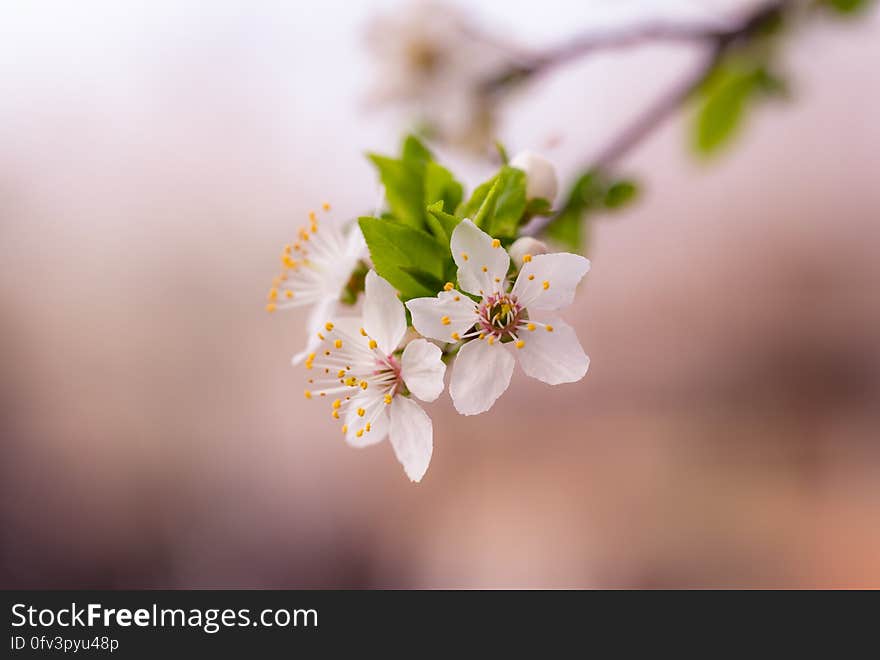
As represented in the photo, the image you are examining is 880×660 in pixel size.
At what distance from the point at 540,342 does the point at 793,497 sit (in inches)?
92.7

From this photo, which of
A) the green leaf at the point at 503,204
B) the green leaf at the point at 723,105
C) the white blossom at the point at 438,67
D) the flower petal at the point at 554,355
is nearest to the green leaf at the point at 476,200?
the green leaf at the point at 503,204

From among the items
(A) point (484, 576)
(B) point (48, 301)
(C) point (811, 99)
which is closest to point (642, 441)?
(A) point (484, 576)

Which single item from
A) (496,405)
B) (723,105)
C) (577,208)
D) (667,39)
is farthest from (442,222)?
(496,405)

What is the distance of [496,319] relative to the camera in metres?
0.53

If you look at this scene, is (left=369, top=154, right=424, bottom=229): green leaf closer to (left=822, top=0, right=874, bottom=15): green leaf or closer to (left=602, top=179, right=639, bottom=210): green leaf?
(left=602, top=179, right=639, bottom=210): green leaf

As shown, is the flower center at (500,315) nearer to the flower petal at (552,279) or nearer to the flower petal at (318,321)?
the flower petal at (552,279)

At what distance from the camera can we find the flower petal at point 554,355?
0.50m

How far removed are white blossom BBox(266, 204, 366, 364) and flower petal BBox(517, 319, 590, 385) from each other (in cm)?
19

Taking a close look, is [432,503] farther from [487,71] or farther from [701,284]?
[487,71]

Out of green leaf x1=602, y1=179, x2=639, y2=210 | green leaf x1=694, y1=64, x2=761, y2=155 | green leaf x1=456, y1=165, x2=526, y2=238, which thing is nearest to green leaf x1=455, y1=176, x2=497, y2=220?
green leaf x1=456, y1=165, x2=526, y2=238

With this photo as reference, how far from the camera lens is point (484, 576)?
2.64 metres

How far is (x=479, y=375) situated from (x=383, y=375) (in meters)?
0.10

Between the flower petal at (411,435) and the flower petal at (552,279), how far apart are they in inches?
4.6

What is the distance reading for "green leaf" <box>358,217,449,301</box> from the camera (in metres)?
0.52
